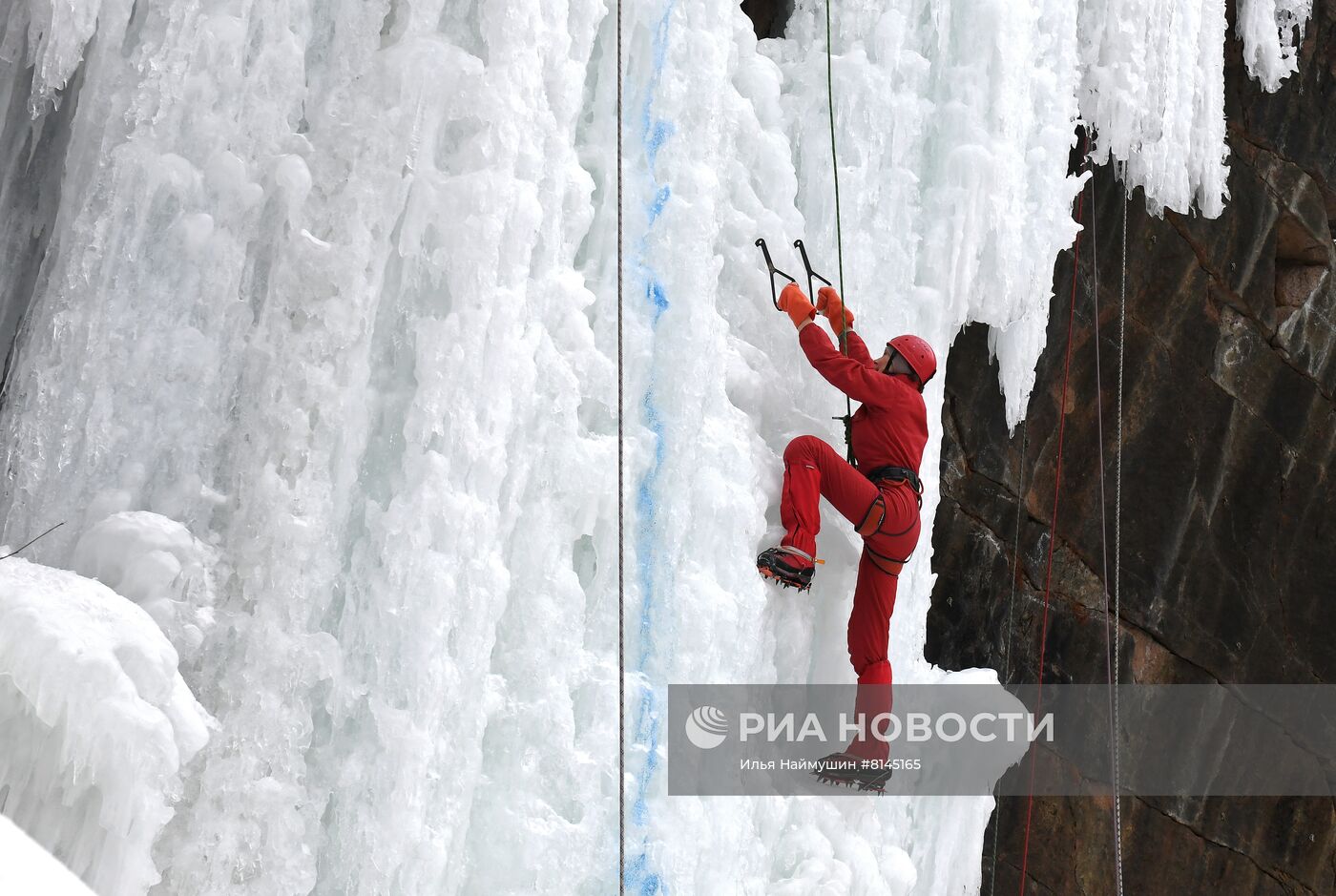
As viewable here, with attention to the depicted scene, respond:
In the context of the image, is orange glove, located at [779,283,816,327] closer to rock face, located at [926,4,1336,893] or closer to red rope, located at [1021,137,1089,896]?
rock face, located at [926,4,1336,893]

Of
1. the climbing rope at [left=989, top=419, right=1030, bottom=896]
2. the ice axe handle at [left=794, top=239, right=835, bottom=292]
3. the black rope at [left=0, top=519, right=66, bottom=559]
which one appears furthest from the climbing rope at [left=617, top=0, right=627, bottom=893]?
the climbing rope at [left=989, top=419, right=1030, bottom=896]

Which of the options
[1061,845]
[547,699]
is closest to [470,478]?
[547,699]

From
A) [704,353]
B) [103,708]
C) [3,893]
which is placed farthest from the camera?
[704,353]

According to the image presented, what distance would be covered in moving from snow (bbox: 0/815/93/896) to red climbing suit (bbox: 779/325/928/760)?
2.45m

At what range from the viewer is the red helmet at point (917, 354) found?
3.92m

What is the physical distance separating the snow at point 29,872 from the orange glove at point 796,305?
8.72 feet

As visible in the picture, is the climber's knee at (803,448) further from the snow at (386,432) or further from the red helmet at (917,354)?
the red helmet at (917,354)

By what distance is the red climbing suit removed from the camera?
3.77m

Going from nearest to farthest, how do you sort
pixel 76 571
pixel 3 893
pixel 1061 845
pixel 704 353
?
1. pixel 3 893
2. pixel 76 571
3. pixel 704 353
4. pixel 1061 845

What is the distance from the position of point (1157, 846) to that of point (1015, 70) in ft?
14.9

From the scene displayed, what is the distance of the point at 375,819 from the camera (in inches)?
112

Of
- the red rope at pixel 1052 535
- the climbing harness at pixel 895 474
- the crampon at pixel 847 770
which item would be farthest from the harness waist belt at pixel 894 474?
the red rope at pixel 1052 535

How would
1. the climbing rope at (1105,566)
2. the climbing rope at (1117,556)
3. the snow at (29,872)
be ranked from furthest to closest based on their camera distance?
1. the climbing rope at (1117,556)
2. the climbing rope at (1105,566)
3. the snow at (29,872)

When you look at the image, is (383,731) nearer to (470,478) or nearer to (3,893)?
(470,478)
